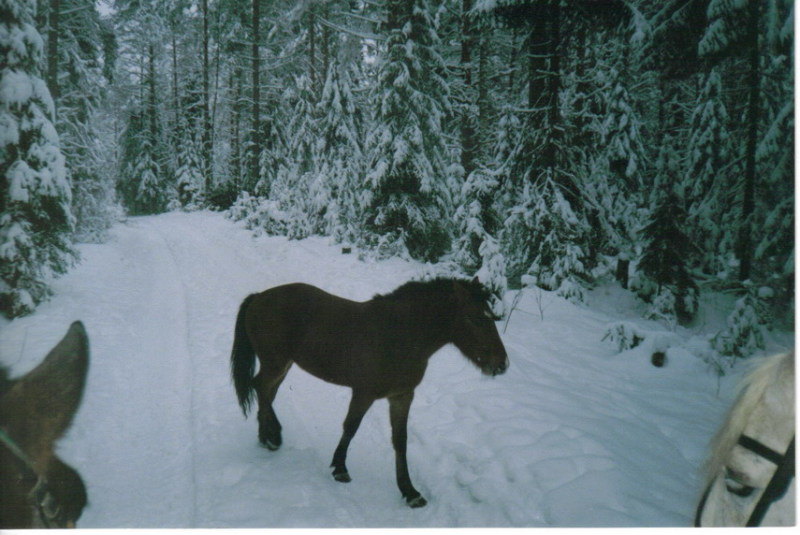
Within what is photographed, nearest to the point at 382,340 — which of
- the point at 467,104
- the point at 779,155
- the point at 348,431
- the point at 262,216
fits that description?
the point at 348,431

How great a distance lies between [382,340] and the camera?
2.56m

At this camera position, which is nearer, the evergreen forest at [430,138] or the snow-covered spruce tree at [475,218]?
the evergreen forest at [430,138]

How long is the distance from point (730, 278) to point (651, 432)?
1.34 m

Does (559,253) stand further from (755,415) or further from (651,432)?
(755,415)

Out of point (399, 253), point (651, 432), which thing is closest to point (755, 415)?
point (651, 432)

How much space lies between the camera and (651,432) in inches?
115

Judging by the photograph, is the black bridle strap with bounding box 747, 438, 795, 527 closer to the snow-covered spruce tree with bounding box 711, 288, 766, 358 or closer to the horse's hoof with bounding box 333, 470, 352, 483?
the snow-covered spruce tree with bounding box 711, 288, 766, 358

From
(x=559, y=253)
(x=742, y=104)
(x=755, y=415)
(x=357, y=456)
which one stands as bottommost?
(x=357, y=456)

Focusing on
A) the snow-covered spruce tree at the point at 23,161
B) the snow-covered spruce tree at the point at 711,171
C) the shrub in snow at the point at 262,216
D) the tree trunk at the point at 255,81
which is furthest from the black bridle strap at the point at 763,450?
the tree trunk at the point at 255,81

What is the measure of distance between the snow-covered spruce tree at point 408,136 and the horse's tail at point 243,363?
373 centimetres

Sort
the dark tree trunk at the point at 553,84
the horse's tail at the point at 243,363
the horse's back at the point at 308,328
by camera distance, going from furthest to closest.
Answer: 1. the dark tree trunk at the point at 553,84
2. the horse's tail at the point at 243,363
3. the horse's back at the point at 308,328

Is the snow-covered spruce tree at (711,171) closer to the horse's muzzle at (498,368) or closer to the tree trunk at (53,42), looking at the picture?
the horse's muzzle at (498,368)

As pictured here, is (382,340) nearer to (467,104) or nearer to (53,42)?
(53,42)

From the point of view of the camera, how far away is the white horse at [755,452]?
1.11m
